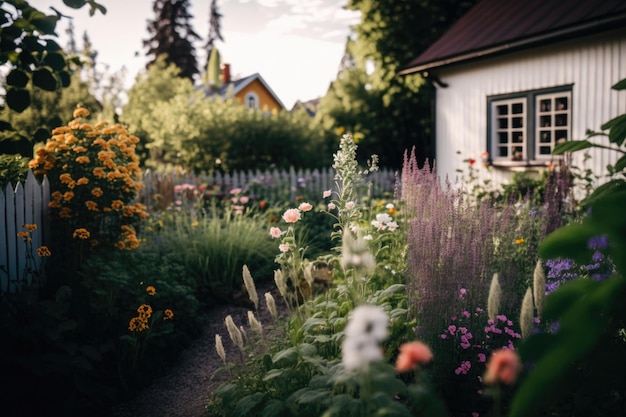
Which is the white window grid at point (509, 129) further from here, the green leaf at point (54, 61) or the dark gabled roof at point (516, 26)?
the green leaf at point (54, 61)

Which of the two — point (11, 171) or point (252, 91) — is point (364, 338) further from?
point (252, 91)

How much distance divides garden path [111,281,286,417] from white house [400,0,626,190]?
600 centimetres

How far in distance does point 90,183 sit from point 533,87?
718 cm

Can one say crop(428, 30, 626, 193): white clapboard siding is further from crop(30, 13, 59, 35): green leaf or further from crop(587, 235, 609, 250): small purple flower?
crop(30, 13, 59, 35): green leaf

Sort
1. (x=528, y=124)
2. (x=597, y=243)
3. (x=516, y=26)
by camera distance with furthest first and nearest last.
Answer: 1. (x=516, y=26)
2. (x=528, y=124)
3. (x=597, y=243)

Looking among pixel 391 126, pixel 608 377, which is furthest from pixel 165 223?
pixel 391 126

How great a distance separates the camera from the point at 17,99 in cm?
373

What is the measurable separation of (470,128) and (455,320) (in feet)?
25.6

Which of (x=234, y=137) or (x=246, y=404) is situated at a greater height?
(x=234, y=137)

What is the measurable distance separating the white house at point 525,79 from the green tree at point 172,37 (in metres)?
27.7

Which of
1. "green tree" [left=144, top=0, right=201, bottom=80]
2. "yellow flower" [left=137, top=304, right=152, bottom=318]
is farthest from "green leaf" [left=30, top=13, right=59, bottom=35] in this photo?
"green tree" [left=144, top=0, right=201, bottom=80]

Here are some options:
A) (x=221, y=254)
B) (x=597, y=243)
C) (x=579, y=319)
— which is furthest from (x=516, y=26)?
(x=579, y=319)

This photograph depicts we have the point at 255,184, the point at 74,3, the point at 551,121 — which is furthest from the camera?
the point at 255,184

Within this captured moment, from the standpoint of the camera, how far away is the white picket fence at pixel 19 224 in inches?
196
